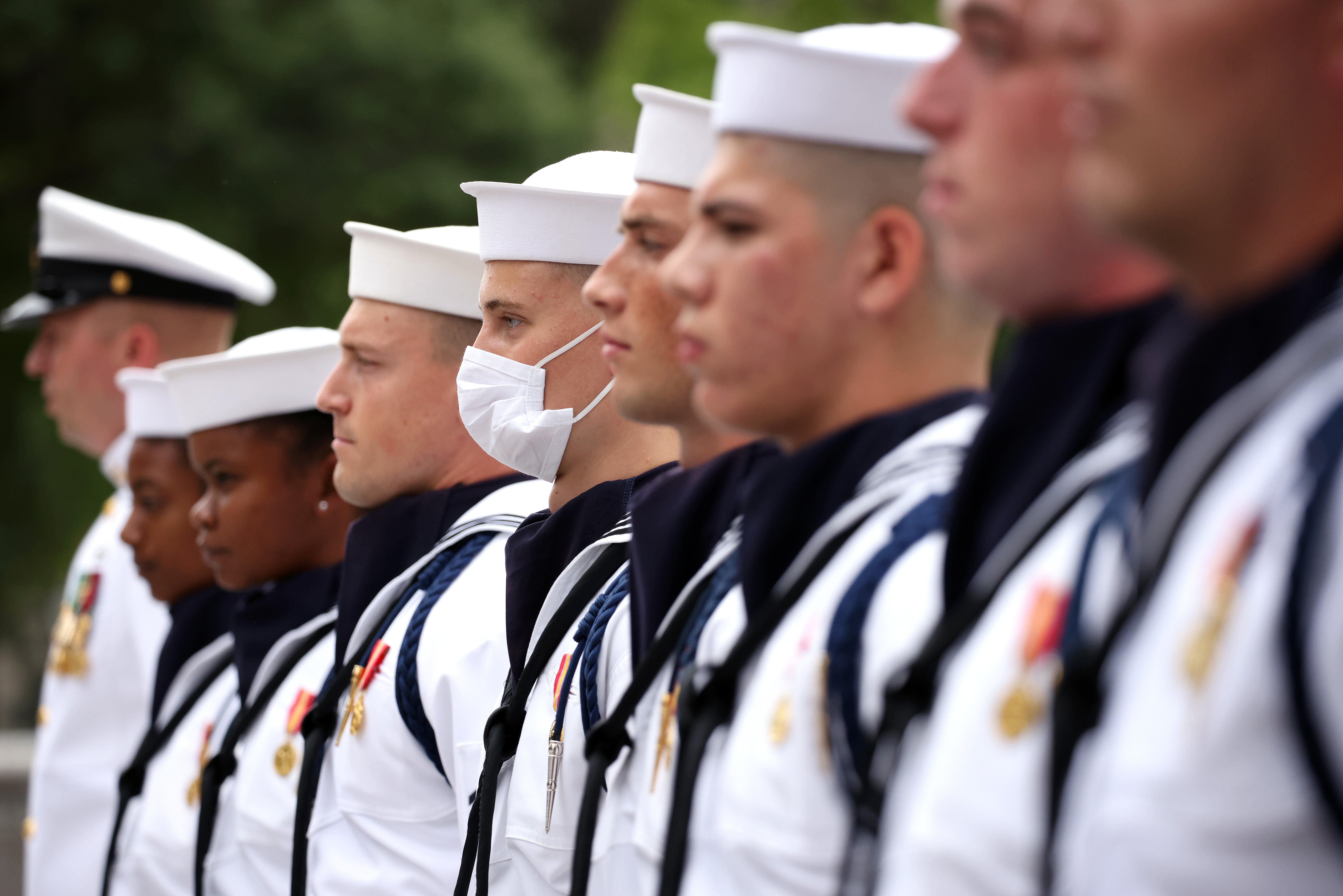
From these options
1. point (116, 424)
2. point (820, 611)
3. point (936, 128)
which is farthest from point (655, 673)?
point (116, 424)

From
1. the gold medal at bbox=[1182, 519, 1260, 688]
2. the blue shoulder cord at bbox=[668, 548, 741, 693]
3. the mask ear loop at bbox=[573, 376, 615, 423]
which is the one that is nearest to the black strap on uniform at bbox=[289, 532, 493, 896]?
the mask ear loop at bbox=[573, 376, 615, 423]

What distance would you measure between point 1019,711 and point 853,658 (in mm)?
435

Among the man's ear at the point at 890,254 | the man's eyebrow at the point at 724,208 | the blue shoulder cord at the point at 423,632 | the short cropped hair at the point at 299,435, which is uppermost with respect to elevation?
the man's eyebrow at the point at 724,208

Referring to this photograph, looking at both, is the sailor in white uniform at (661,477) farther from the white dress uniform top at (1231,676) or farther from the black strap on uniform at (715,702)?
the white dress uniform top at (1231,676)

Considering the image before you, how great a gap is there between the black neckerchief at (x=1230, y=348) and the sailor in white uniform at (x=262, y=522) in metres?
3.69

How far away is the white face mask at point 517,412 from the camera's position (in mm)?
4133

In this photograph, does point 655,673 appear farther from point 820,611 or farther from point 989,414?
point 989,414

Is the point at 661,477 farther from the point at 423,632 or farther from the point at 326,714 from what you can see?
the point at 326,714

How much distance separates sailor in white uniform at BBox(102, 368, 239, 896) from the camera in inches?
226

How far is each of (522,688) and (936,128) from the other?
6.70 feet

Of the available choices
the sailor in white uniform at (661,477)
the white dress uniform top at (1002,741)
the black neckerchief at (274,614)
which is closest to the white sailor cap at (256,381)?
the black neckerchief at (274,614)

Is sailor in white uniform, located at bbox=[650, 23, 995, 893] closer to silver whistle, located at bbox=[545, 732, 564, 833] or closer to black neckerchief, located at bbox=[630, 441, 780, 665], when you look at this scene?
black neckerchief, located at bbox=[630, 441, 780, 665]

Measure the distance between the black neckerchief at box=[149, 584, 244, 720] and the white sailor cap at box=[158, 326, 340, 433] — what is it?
0.86 metres

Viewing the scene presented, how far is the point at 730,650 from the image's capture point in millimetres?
2557
